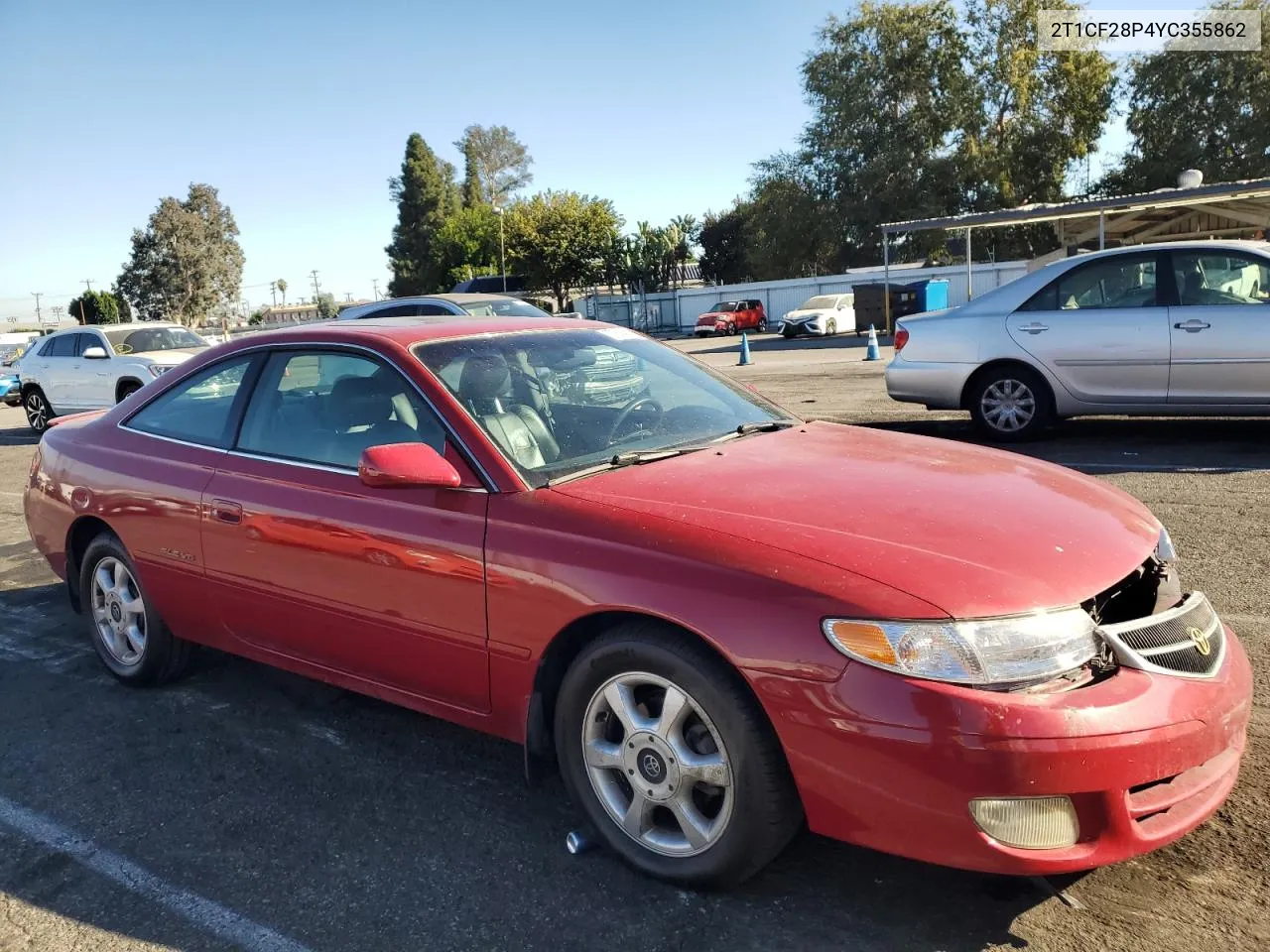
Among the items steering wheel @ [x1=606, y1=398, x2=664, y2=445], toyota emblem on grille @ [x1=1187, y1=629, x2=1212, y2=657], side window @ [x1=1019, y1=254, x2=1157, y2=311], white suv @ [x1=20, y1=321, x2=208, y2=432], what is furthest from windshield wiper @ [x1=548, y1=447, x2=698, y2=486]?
white suv @ [x1=20, y1=321, x2=208, y2=432]

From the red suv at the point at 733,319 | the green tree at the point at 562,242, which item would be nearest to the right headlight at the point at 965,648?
the red suv at the point at 733,319

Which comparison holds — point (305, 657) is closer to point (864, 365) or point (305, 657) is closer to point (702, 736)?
point (702, 736)

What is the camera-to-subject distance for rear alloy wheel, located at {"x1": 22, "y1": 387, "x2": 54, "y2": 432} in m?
15.9

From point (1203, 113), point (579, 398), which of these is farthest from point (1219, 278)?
point (1203, 113)

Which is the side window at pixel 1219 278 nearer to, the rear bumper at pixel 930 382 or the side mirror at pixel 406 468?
the rear bumper at pixel 930 382

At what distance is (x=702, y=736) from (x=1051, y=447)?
6.82 meters

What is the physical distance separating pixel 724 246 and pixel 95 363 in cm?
5785

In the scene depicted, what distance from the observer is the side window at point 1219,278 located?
7523mm

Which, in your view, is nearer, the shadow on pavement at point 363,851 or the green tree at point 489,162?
the shadow on pavement at point 363,851

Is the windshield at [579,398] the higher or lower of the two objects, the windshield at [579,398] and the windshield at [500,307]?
the lower

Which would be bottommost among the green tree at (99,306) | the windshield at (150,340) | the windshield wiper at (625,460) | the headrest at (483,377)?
the windshield wiper at (625,460)

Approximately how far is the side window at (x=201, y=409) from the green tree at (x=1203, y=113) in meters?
48.6

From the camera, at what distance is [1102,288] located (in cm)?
813

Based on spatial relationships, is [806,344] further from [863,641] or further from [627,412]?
[863,641]
